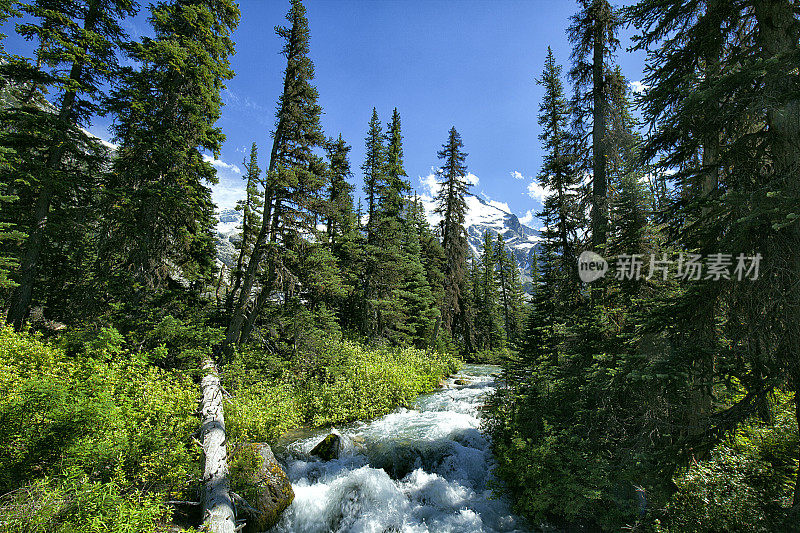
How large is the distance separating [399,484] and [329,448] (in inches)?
92.7

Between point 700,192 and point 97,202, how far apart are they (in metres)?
16.9

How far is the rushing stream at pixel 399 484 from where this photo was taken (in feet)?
24.0

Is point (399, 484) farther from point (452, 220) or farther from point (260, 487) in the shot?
point (452, 220)

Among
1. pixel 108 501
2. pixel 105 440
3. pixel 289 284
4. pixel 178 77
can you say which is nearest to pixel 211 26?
pixel 178 77

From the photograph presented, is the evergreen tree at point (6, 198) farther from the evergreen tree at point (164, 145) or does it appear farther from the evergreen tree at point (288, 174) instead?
the evergreen tree at point (288, 174)

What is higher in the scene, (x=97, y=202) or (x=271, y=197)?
(x=271, y=197)

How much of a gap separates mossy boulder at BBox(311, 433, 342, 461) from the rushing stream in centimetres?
20

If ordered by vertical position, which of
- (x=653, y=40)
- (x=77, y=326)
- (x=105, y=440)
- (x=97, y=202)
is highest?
(x=653, y=40)

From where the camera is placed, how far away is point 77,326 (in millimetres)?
9664

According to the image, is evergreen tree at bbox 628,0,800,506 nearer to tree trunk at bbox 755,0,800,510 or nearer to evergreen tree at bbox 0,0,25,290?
tree trunk at bbox 755,0,800,510

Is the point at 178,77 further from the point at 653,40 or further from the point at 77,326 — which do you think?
the point at 653,40

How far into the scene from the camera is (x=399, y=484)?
28.5 ft

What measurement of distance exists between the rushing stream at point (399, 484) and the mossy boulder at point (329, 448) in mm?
201

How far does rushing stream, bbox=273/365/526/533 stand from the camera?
24.0ft
